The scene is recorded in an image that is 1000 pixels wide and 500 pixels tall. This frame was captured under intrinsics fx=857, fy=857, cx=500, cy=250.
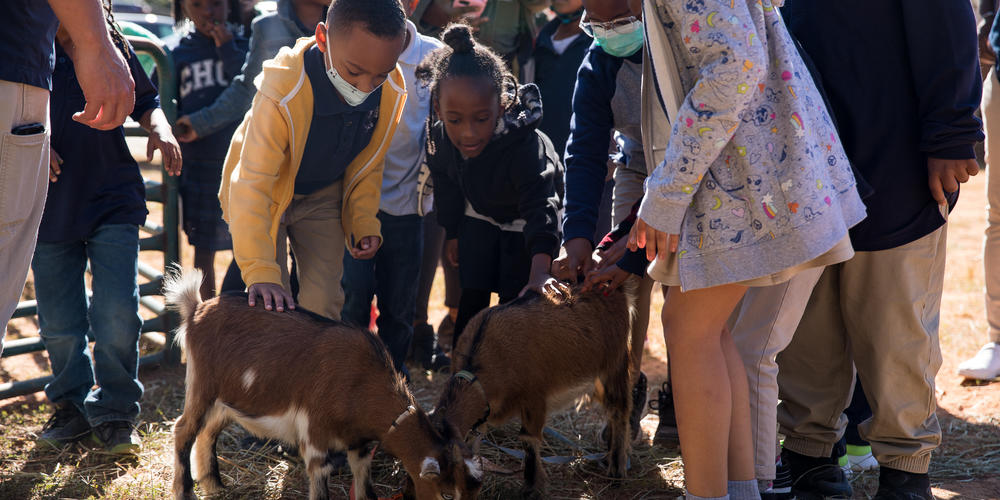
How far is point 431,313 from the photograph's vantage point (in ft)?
22.3

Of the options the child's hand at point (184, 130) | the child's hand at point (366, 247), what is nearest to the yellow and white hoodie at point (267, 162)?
the child's hand at point (366, 247)

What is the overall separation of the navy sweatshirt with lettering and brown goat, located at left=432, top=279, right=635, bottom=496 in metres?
2.49

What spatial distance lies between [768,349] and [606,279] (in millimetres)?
875

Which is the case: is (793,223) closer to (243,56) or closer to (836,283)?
(836,283)

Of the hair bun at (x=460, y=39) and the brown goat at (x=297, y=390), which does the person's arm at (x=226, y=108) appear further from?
the brown goat at (x=297, y=390)

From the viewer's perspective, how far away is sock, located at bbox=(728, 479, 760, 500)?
303 centimetres

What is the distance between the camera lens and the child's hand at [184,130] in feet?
16.8

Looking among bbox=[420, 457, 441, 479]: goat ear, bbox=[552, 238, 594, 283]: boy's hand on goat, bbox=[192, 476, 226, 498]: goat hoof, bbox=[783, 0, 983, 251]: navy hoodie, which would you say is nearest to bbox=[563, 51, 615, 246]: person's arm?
bbox=[552, 238, 594, 283]: boy's hand on goat

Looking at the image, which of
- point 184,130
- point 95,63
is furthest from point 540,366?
point 184,130

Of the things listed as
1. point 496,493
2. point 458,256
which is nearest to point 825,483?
point 496,493

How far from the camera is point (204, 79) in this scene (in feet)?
17.8

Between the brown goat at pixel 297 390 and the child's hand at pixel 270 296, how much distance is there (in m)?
0.04

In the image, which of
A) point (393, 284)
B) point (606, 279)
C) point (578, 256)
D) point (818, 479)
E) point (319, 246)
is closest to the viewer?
point (818, 479)

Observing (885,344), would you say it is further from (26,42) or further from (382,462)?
(26,42)
